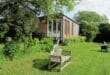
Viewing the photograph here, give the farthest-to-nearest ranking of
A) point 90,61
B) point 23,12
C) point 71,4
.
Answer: point 71,4 < point 23,12 < point 90,61

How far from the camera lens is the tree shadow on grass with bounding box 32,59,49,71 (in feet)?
64.2

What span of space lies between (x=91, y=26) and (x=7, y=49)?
1865 inches

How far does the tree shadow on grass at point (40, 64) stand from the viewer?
19.6 m

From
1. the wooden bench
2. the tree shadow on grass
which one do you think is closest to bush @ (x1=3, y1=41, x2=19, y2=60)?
the tree shadow on grass

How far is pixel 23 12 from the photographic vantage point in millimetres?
34438

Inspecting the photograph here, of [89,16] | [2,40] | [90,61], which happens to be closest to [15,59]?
[90,61]

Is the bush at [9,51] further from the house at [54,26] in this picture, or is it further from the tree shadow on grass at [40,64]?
the house at [54,26]

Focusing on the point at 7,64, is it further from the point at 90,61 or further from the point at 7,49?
the point at 90,61

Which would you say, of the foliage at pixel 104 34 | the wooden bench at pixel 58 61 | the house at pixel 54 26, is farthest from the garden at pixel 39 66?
the foliage at pixel 104 34

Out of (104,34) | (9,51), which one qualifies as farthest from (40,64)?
(104,34)

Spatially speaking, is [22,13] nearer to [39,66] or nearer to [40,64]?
[40,64]

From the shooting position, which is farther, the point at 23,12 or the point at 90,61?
the point at 23,12

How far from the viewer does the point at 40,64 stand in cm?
2059

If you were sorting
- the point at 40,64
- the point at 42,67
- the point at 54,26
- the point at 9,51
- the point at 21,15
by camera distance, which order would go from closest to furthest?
the point at 42,67 < the point at 40,64 < the point at 9,51 < the point at 21,15 < the point at 54,26
